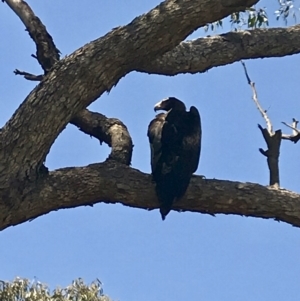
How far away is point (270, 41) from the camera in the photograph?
6.02 metres

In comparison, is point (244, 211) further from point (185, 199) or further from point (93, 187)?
point (93, 187)

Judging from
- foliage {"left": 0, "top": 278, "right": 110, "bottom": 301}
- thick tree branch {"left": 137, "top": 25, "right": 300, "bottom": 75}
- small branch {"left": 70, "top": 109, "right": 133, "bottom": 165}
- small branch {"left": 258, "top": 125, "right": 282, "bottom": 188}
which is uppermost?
thick tree branch {"left": 137, "top": 25, "right": 300, "bottom": 75}

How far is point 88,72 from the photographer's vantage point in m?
4.57

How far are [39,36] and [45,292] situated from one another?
8.56ft

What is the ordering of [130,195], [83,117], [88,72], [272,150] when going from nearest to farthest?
[88,72]
[130,195]
[272,150]
[83,117]

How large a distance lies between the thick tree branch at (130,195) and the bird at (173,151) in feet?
0.28

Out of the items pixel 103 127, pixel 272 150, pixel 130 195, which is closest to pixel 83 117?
pixel 103 127

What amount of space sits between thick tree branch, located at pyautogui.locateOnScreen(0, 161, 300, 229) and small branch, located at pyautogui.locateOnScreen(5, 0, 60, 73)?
883 mm

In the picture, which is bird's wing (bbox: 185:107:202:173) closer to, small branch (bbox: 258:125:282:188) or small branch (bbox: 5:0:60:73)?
small branch (bbox: 258:125:282:188)

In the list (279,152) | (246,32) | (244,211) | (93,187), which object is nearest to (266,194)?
(244,211)

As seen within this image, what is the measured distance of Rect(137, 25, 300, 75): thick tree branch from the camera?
5898mm

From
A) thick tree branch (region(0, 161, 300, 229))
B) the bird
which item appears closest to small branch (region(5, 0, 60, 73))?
thick tree branch (region(0, 161, 300, 229))

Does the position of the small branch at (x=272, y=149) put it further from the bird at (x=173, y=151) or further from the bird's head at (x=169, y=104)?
the bird's head at (x=169, y=104)

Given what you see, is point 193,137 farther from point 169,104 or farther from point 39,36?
point 39,36
